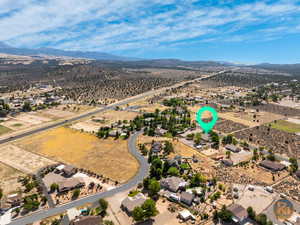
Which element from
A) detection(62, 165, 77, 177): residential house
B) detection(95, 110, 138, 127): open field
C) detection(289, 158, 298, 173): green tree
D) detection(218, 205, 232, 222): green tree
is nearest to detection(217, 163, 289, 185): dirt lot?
detection(289, 158, 298, 173): green tree

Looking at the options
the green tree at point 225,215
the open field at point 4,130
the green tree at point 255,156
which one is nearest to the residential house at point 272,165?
the green tree at point 255,156

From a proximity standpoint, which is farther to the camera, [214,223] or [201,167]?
[201,167]

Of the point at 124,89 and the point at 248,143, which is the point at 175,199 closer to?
the point at 248,143

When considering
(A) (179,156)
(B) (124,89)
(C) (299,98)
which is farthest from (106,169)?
(C) (299,98)

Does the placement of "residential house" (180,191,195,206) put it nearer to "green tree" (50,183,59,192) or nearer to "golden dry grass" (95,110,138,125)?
"green tree" (50,183,59,192)

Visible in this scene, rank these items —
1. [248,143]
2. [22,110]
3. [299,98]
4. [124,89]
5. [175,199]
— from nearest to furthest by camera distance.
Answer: [175,199], [248,143], [22,110], [299,98], [124,89]

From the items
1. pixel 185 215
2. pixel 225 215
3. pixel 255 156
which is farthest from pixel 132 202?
pixel 255 156
